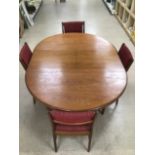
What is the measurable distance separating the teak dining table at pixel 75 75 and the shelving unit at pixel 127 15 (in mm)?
2095

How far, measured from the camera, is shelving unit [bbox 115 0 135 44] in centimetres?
486

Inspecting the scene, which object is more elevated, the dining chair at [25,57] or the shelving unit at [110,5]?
the dining chair at [25,57]

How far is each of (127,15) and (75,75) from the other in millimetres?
3610

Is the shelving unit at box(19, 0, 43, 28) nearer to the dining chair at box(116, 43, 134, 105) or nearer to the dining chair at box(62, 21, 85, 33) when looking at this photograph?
the dining chair at box(62, 21, 85, 33)

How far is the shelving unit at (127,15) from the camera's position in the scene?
15.9 feet

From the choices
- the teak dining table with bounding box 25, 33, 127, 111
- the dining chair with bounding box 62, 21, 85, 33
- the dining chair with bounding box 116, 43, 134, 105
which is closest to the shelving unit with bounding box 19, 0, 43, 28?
the dining chair with bounding box 62, 21, 85, 33

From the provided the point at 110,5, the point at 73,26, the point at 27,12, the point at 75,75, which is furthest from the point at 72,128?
the point at 110,5

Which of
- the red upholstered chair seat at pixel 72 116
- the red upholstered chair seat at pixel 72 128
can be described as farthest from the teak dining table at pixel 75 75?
the red upholstered chair seat at pixel 72 128

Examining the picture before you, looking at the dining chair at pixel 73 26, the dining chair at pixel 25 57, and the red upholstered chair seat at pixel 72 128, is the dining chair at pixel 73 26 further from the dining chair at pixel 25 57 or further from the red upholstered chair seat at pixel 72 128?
the red upholstered chair seat at pixel 72 128

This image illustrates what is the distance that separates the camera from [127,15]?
5.45 m

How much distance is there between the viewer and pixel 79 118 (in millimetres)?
2049

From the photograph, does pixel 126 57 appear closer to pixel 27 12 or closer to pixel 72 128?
pixel 72 128

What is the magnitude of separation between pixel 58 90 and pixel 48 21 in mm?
4124

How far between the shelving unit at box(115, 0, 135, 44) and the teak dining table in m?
2.10
